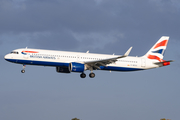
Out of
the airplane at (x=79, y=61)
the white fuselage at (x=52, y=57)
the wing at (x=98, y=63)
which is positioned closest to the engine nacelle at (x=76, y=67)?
the airplane at (x=79, y=61)

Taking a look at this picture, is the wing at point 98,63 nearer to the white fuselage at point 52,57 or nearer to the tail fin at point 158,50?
the white fuselage at point 52,57

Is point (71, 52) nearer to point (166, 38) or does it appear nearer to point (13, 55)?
point (13, 55)

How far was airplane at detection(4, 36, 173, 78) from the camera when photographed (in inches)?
2480

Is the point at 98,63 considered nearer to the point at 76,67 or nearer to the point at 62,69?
the point at 76,67

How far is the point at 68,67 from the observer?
64938mm

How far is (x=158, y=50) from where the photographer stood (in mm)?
74625

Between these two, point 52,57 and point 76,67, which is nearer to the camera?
point 52,57

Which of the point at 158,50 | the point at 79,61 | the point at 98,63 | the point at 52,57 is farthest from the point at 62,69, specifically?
the point at 158,50

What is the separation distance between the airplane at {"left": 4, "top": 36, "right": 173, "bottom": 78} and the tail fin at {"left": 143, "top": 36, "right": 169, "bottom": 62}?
0.61 m

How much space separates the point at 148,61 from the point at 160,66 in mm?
2854

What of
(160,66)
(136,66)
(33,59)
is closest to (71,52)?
(33,59)

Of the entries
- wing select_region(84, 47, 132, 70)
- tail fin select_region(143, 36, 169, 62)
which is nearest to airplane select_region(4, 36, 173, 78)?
wing select_region(84, 47, 132, 70)

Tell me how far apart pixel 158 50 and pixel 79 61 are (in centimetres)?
1929

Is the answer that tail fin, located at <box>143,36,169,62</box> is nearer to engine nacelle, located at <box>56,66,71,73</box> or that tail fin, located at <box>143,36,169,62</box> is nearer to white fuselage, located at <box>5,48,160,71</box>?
white fuselage, located at <box>5,48,160,71</box>
